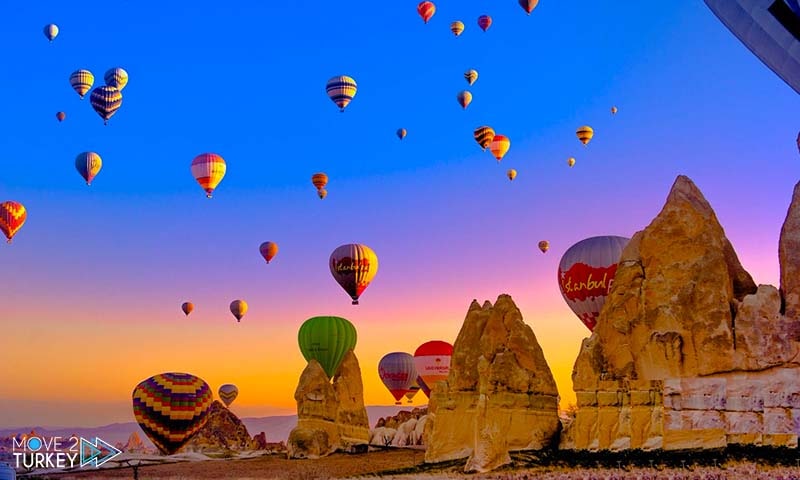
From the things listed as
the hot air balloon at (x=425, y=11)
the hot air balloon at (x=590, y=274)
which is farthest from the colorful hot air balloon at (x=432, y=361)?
the hot air balloon at (x=590, y=274)

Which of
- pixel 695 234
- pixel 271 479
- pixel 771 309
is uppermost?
pixel 695 234

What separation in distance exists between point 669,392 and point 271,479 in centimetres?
2097

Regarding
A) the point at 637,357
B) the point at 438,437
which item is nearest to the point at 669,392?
the point at 637,357

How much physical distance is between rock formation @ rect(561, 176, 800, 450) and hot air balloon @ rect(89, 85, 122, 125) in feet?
119

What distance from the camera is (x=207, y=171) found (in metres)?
66.5

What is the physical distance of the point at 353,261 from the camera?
233 feet

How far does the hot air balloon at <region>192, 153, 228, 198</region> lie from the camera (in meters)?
66.6

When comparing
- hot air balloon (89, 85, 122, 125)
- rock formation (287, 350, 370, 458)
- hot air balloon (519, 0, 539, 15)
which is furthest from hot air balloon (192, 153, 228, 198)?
hot air balloon (519, 0, 539, 15)

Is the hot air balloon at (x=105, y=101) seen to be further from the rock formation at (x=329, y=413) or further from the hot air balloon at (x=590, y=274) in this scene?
the hot air balloon at (x=590, y=274)

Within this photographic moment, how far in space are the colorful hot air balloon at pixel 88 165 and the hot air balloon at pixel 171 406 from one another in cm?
1364

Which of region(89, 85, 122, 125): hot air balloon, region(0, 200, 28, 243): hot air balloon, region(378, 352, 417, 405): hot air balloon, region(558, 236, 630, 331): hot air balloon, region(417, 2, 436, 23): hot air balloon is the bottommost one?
region(378, 352, 417, 405): hot air balloon

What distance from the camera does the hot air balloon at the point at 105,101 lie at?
64.9 m

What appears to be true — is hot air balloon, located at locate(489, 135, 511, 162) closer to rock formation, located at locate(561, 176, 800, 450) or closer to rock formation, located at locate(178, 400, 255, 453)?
rock formation, located at locate(561, 176, 800, 450)

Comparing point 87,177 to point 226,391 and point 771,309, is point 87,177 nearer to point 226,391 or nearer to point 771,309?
point 226,391
